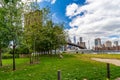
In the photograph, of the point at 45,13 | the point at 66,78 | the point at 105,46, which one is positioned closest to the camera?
the point at 66,78

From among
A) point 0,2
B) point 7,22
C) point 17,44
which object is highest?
point 0,2

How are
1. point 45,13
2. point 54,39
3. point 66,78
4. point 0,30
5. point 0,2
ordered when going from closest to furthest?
1. point 66,78
2. point 0,30
3. point 0,2
4. point 45,13
5. point 54,39

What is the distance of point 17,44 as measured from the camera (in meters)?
28.9

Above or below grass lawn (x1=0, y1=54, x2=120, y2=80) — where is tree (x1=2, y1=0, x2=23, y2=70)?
above

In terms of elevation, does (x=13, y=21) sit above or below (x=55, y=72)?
above

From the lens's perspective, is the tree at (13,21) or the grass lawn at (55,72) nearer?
the grass lawn at (55,72)

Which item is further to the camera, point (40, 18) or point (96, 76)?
point (40, 18)

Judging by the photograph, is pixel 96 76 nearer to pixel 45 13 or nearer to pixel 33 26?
pixel 33 26

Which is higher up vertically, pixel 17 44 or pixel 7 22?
pixel 7 22

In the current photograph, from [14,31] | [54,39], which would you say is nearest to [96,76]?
[14,31]

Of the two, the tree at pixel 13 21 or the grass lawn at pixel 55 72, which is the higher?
the tree at pixel 13 21

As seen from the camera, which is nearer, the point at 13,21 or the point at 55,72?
the point at 55,72

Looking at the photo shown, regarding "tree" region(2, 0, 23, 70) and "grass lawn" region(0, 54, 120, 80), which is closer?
"grass lawn" region(0, 54, 120, 80)

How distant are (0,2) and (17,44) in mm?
5573
